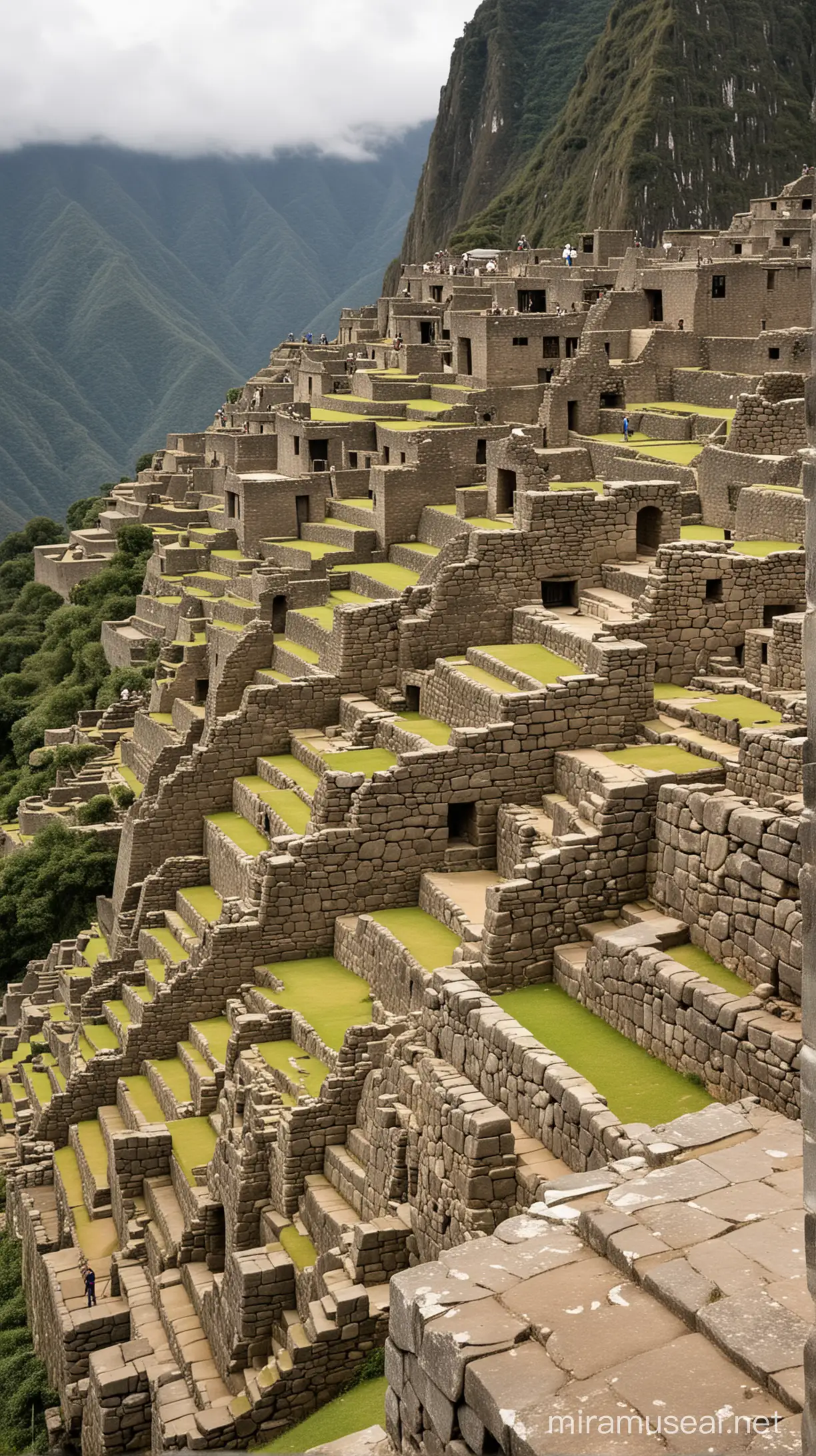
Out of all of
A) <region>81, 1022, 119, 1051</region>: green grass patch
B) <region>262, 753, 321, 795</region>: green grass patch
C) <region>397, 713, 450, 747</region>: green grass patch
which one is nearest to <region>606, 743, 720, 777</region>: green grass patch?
<region>397, 713, 450, 747</region>: green grass patch

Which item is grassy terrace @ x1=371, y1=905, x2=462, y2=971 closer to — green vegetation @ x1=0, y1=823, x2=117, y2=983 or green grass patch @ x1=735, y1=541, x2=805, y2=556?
green grass patch @ x1=735, y1=541, x2=805, y2=556

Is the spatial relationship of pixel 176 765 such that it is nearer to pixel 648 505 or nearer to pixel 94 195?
pixel 648 505

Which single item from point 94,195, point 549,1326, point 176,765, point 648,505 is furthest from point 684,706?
point 94,195

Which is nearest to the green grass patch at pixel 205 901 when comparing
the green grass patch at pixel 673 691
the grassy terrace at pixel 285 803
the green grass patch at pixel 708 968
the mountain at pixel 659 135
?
the grassy terrace at pixel 285 803

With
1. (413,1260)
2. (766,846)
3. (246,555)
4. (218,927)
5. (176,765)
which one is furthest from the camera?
(246,555)

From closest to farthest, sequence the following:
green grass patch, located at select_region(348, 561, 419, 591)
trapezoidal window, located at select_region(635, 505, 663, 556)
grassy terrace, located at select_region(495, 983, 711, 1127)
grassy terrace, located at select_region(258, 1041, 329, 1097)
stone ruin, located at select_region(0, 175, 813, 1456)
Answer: stone ruin, located at select_region(0, 175, 813, 1456) → grassy terrace, located at select_region(495, 983, 711, 1127) → grassy terrace, located at select_region(258, 1041, 329, 1097) → trapezoidal window, located at select_region(635, 505, 663, 556) → green grass patch, located at select_region(348, 561, 419, 591)

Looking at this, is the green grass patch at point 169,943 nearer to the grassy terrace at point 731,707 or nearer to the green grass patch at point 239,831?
the green grass patch at point 239,831
